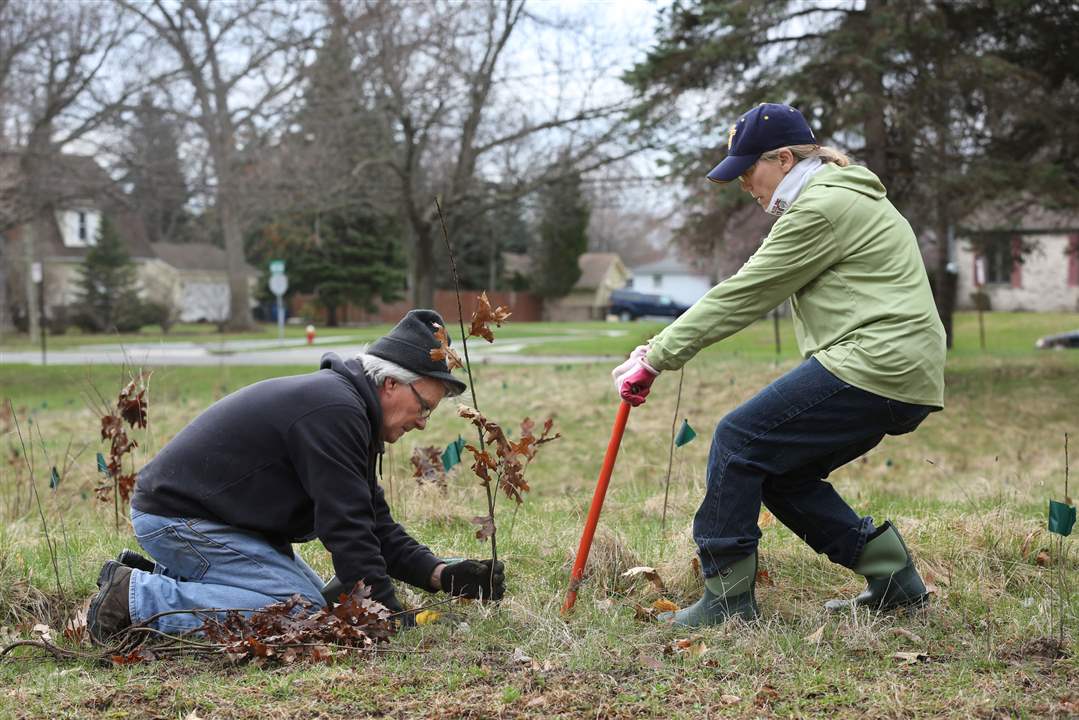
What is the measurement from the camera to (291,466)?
403 cm

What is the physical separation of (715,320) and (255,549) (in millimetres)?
1886

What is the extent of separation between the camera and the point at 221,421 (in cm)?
402

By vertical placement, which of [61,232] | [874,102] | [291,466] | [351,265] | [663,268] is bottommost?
[291,466]

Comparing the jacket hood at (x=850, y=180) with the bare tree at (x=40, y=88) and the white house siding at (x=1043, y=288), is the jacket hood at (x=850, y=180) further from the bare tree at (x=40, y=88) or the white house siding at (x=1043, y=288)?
the white house siding at (x=1043, y=288)

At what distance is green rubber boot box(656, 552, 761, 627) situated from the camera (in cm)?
405

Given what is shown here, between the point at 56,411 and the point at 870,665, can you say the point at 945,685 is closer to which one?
the point at 870,665

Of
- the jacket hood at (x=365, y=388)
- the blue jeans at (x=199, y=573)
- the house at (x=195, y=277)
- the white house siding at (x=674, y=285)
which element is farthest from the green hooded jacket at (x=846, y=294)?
the white house siding at (x=674, y=285)

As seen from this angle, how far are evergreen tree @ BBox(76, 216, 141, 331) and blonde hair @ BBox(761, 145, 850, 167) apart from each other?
41.1 metres

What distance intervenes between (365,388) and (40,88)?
2042cm

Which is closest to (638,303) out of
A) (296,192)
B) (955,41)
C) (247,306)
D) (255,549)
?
(247,306)

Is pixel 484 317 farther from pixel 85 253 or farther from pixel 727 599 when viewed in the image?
pixel 85 253

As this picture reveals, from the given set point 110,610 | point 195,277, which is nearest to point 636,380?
point 110,610

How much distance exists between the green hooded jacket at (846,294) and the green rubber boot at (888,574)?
62 centimetres

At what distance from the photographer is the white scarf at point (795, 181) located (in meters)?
3.93
